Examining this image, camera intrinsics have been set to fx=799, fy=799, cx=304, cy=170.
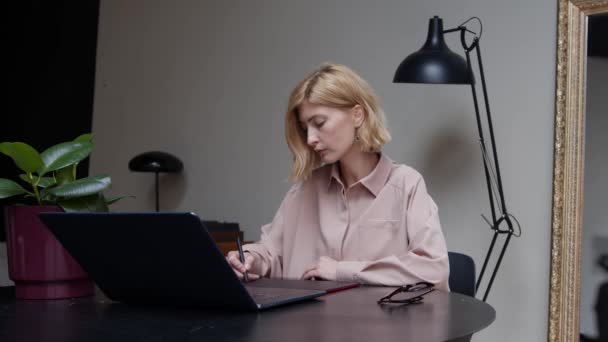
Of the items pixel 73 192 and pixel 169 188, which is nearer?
pixel 73 192

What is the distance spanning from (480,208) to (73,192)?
1867 millimetres

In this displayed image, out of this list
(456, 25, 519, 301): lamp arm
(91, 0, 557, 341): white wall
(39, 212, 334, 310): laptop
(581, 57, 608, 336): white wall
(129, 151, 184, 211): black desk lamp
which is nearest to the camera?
(39, 212, 334, 310): laptop

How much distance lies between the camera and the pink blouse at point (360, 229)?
5.79 ft

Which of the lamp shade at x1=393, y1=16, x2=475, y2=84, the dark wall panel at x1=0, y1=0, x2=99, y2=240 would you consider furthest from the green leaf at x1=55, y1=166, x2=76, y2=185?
the dark wall panel at x1=0, y1=0, x2=99, y2=240

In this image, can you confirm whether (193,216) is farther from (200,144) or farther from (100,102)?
(100,102)

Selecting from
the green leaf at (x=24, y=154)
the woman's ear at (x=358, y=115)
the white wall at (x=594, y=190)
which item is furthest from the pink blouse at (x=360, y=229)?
the white wall at (x=594, y=190)

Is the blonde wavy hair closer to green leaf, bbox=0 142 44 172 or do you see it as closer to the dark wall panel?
green leaf, bbox=0 142 44 172

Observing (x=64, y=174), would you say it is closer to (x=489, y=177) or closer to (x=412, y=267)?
(x=412, y=267)

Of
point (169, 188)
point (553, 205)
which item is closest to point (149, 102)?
point (169, 188)

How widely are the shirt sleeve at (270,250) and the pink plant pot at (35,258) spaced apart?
1.84ft

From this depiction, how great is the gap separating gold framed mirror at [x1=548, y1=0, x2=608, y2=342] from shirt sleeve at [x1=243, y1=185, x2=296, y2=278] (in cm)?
107

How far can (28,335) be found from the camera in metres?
1.10

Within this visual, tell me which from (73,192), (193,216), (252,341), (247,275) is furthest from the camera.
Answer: (247,275)

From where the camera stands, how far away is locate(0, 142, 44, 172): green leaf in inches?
56.6
